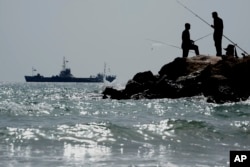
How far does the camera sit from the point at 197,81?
2327 cm

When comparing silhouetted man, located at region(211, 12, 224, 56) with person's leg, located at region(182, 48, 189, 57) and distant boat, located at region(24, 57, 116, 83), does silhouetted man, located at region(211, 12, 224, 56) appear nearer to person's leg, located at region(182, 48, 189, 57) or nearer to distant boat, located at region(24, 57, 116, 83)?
person's leg, located at region(182, 48, 189, 57)

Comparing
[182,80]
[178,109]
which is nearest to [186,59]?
[182,80]

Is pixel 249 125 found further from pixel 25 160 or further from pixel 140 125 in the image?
pixel 25 160

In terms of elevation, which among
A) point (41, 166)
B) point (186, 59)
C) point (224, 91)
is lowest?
point (41, 166)

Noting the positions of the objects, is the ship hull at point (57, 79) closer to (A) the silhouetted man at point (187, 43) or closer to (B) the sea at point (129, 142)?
(A) the silhouetted man at point (187, 43)

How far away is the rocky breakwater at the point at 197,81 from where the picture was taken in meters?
21.6

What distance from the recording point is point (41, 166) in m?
8.16

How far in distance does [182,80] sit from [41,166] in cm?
1653

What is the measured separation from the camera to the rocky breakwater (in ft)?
70.9

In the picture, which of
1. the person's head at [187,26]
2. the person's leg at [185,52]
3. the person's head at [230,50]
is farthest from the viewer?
the person's leg at [185,52]

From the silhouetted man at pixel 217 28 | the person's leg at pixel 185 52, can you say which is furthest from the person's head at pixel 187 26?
the silhouetted man at pixel 217 28

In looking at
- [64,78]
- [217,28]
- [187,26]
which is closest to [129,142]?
[217,28]

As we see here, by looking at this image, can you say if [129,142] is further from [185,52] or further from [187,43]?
[185,52]

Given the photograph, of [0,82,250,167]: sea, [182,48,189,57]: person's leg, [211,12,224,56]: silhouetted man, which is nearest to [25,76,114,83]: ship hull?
[182,48,189,57]: person's leg
